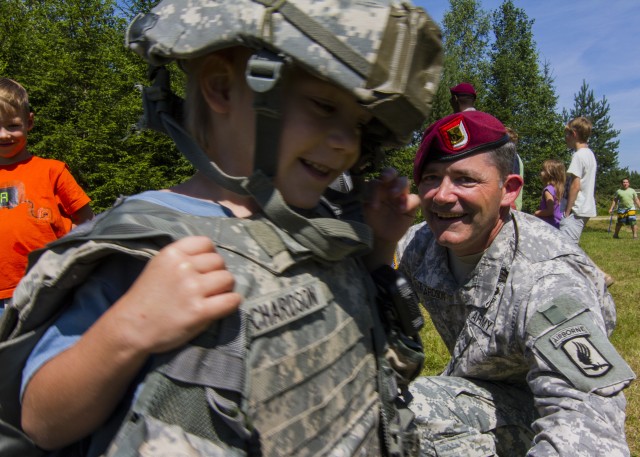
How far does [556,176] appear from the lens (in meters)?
8.91

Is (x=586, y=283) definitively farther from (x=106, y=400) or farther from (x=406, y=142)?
(x=106, y=400)

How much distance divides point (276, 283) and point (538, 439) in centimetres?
140

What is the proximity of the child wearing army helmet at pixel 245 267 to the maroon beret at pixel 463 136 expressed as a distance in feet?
3.90

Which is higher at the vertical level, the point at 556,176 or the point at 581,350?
the point at 581,350

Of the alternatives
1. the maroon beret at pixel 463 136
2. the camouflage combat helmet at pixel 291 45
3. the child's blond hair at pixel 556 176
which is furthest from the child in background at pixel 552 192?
the camouflage combat helmet at pixel 291 45

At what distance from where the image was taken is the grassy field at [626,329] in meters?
4.38

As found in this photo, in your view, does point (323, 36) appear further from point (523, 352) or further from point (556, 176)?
point (556, 176)

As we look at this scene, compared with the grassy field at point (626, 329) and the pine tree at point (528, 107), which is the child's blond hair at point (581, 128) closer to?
the grassy field at point (626, 329)

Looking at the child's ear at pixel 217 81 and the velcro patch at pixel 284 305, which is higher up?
the child's ear at pixel 217 81

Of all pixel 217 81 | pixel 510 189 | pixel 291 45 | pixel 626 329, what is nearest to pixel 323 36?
pixel 291 45

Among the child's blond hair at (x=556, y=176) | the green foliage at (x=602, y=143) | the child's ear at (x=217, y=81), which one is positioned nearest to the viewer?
the child's ear at (x=217, y=81)

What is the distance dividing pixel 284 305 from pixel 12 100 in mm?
3376

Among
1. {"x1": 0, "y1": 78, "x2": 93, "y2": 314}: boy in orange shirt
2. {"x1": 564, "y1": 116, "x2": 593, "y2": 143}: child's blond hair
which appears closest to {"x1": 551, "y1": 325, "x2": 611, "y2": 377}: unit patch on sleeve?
{"x1": 0, "y1": 78, "x2": 93, "y2": 314}: boy in orange shirt

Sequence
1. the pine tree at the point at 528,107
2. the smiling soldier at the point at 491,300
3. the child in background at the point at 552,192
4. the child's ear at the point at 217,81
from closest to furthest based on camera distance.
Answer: the child's ear at the point at 217,81 < the smiling soldier at the point at 491,300 < the child in background at the point at 552,192 < the pine tree at the point at 528,107
